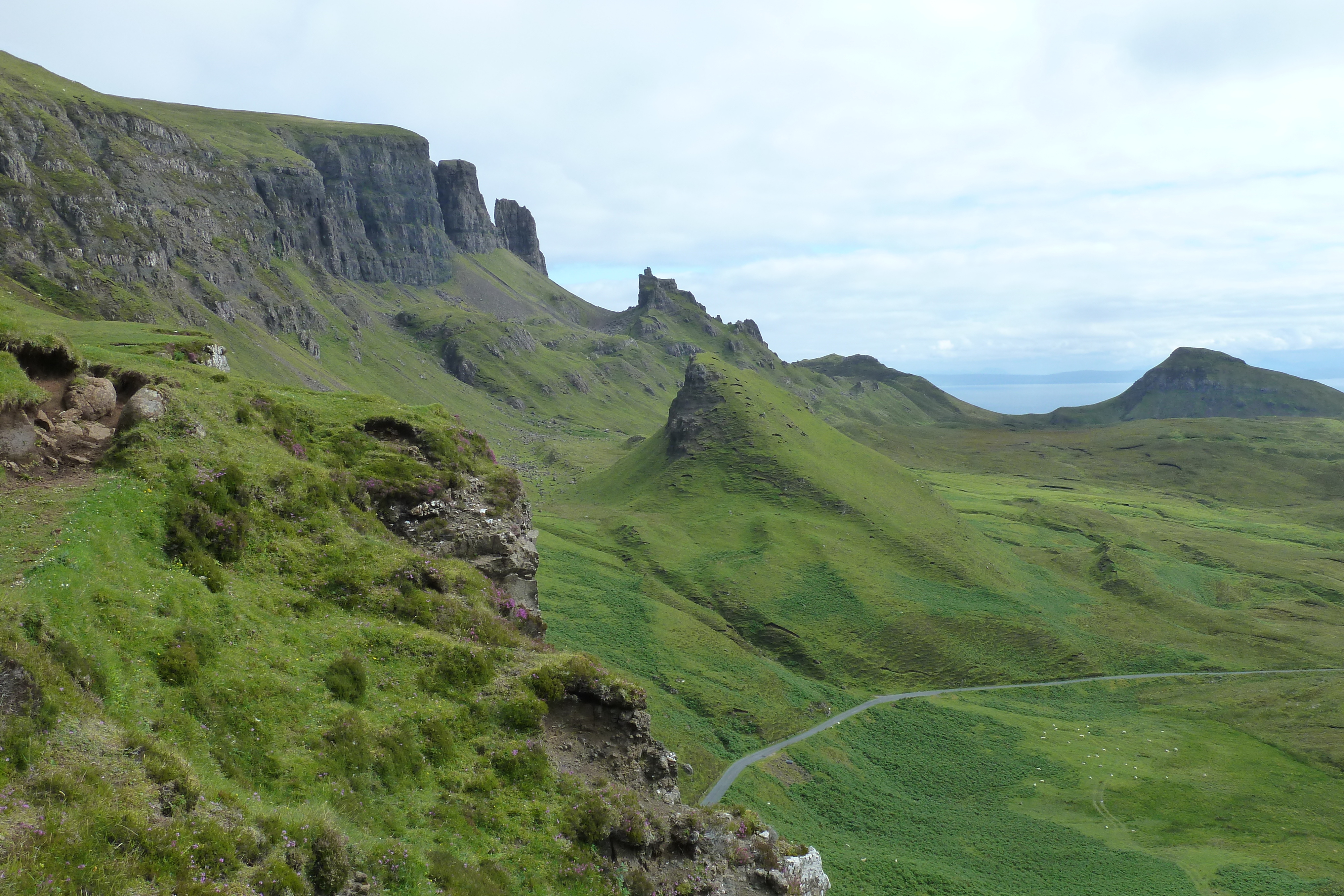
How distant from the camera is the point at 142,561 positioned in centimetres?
2630

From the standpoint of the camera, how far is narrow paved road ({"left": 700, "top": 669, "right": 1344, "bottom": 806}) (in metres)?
87.4

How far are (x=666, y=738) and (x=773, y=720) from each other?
19924mm

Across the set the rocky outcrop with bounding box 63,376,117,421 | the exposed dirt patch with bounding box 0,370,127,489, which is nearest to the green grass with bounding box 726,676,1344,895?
the exposed dirt patch with bounding box 0,370,127,489

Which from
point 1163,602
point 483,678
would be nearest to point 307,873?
point 483,678

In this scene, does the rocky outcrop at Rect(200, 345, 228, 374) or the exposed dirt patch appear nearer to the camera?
the exposed dirt patch

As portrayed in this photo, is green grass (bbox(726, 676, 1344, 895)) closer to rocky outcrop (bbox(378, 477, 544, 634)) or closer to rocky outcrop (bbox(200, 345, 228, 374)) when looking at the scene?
rocky outcrop (bbox(378, 477, 544, 634))

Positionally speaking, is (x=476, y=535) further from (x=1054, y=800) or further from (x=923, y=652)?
(x=923, y=652)

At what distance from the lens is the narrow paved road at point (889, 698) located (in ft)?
287

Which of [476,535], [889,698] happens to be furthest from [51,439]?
[889,698]

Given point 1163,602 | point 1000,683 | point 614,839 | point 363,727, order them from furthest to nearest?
point 1163,602 → point 1000,683 → point 614,839 → point 363,727

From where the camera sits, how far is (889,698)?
118688 millimetres

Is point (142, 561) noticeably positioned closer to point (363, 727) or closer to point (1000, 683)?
point (363, 727)

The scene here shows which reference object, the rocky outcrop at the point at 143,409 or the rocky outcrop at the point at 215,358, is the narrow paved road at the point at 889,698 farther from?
the rocky outcrop at the point at 143,409

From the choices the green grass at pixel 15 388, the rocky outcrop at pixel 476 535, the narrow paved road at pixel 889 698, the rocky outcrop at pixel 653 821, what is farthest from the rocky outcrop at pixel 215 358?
the narrow paved road at pixel 889 698
